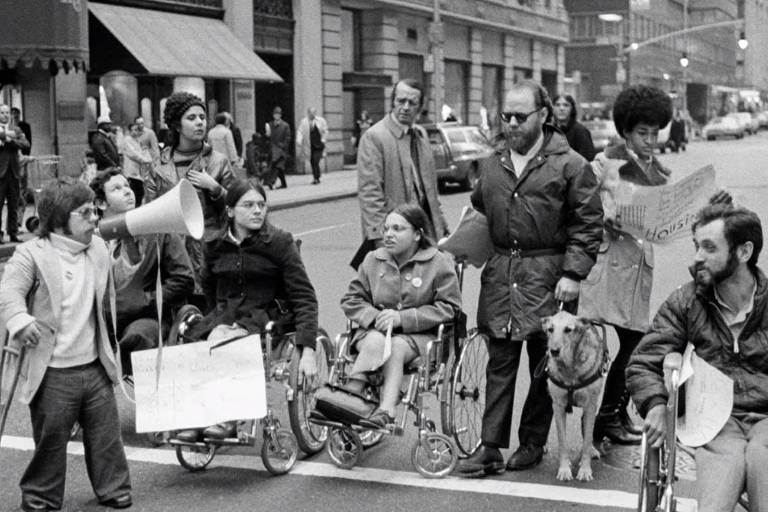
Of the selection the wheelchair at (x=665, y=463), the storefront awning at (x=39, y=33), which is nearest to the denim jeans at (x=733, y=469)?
the wheelchair at (x=665, y=463)

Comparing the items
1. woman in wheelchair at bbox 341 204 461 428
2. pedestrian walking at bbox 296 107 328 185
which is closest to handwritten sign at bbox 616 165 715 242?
woman in wheelchair at bbox 341 204 461 428

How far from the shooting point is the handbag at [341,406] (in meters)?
6.19

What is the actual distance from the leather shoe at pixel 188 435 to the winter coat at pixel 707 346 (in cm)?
236

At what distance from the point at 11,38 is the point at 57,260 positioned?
1650cm

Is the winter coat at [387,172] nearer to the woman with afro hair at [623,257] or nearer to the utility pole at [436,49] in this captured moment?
the woman with afro hair at [623,257]

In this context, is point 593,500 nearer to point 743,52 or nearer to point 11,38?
point 11,38

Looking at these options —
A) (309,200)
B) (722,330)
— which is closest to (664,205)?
(722,330)

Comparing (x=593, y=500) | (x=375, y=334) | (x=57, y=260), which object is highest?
(x=57, y=260)

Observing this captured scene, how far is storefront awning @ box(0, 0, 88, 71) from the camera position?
21203 mm

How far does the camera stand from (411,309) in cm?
664

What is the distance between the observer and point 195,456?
652cm

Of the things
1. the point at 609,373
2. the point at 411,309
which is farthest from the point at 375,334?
the point at 609,373

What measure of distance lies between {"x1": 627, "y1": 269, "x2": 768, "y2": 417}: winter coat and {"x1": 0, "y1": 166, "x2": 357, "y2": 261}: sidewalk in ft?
57.9

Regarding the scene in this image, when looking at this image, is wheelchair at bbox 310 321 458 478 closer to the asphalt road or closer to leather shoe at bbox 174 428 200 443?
the asphalt road
